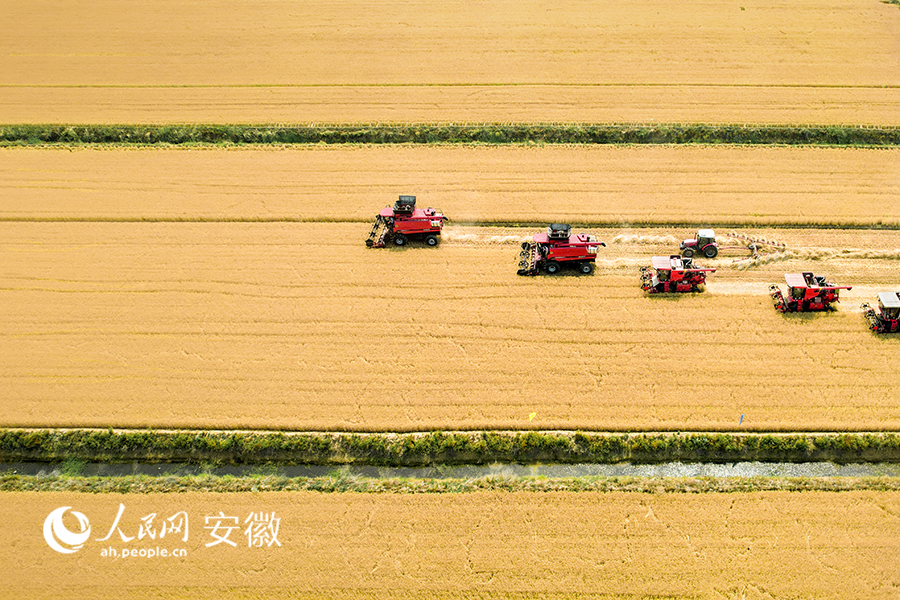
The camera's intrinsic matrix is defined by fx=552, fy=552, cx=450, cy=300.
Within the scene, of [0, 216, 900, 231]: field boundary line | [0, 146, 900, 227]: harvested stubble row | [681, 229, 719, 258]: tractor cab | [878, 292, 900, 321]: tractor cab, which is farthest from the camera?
[0, 146, 900, 227]: harvested stubble row

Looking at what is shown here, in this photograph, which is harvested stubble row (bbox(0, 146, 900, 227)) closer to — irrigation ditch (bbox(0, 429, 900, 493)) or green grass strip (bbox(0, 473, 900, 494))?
irrigation ditch (bbox(0, 429, 900, 493))

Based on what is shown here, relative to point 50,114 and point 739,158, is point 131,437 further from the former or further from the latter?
point 739,158

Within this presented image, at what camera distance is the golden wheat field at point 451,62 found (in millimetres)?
34438

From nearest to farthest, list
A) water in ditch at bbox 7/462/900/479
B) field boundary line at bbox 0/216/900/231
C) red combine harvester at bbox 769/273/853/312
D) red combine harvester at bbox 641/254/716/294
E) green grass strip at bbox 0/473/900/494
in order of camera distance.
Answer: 1. green grass strip at bbox 0/473/900/494
2. water in ditch at bbox 7/462/900/479
3. red combine harvester at bbox 769/273/853/312
4. red combine harvester at bbox 641/254/716/294
5. field boundary line at bbox 0/216/900/231

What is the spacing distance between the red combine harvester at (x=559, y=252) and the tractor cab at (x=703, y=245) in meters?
3.81

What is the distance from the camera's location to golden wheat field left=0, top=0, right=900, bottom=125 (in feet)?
113

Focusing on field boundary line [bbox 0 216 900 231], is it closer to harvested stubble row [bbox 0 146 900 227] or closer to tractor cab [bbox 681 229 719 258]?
harvested stubble row [bbox 0 146 900 227]

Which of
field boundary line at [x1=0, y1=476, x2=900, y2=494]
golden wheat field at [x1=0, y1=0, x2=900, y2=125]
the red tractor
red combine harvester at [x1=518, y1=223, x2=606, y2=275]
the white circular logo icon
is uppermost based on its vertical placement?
golden wheat field at [x1=0, y1=0, x2=900, y2=125]

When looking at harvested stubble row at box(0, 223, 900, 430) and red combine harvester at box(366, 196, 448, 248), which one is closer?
harvested stubble row at box(0, 223, 900, 430)

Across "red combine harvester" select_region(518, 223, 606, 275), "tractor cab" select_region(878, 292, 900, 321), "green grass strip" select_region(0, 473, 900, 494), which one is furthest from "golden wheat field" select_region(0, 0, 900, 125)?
"green grass strip" select_region(0, 473, 900, 494)

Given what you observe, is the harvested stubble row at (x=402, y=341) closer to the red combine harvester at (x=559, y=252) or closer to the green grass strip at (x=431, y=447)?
the green grass strip at (x=431, y=447)

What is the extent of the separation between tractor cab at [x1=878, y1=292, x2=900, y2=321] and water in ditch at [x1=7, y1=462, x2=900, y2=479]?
20.7 ft

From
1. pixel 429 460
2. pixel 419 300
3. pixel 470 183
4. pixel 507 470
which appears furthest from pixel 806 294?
pixel 429 460

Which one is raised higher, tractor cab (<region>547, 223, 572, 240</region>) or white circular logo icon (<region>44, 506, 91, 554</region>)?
tractor cab (<region>547, 223, 572, 240</region>)
